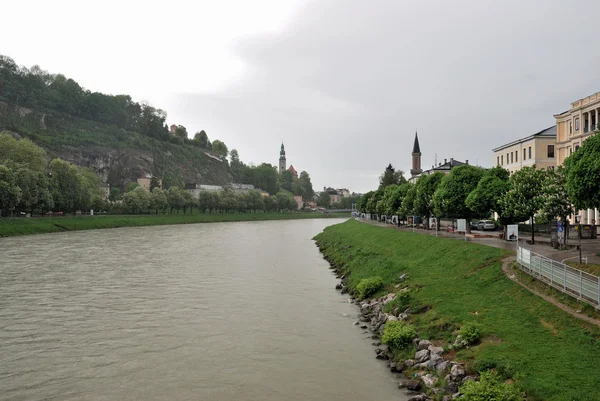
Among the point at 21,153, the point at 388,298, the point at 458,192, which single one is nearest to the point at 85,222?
the point at 21,153

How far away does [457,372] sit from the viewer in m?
12.6

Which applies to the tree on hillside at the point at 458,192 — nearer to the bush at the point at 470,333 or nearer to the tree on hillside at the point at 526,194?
the tree on hillside at the point at 526,194

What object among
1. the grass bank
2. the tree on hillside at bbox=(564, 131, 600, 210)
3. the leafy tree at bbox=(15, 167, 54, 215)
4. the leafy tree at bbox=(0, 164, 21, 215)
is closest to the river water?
the grass bank

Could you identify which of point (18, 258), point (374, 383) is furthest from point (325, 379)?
point (18, 258)

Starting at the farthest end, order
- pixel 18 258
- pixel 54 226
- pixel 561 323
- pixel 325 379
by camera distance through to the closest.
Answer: pixel 54 226 < pixel 18 258 < pixel 325 379 < pixel 561 323

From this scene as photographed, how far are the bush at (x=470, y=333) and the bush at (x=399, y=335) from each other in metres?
2.18

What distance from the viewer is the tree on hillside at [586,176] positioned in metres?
19.2

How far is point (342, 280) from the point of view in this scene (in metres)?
32.7

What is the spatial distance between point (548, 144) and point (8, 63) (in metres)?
175

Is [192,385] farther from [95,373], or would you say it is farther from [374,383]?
[374,383]

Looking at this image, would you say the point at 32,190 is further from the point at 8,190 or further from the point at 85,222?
the point at 85,222

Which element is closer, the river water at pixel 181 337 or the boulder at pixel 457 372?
the boulder at pixel 457 372

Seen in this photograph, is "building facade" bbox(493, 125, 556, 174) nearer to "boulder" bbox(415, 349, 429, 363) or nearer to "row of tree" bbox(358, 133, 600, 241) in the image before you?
"row of tree" bbox(358, 133, 600, 241)

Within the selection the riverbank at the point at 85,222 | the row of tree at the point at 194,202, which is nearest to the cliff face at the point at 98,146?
the row of tree at the point at 194,202
